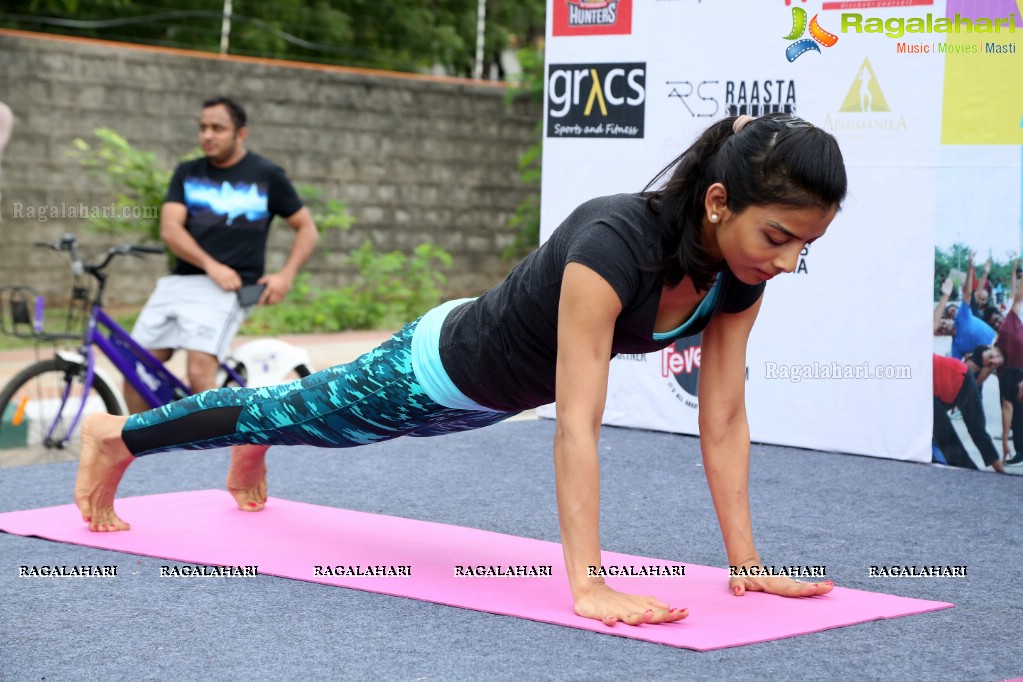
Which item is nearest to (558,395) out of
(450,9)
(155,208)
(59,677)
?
(59,677)

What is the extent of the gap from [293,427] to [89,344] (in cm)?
249

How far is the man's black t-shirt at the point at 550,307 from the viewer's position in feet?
9.80

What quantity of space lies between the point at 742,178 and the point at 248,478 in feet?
6.70

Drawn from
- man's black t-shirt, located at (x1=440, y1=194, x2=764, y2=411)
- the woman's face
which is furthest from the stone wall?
the woman's face

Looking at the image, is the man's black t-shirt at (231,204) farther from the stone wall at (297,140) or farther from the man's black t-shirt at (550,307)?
the stone wall at (297,140)

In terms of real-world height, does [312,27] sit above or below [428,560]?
above

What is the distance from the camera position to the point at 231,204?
235 inches

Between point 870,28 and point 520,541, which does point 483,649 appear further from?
point 870,28

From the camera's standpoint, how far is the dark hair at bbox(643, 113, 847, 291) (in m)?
2.83

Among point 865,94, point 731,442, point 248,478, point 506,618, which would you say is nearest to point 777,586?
point 731,442

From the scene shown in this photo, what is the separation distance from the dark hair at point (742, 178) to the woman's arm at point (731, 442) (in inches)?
11.0

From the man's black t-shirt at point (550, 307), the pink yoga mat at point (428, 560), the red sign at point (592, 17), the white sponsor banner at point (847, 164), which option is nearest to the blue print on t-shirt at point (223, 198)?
the white sponsor banner at point (847, 164)

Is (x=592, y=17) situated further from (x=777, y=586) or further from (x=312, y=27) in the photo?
(x=312, y=27)

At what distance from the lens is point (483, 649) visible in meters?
2.92
